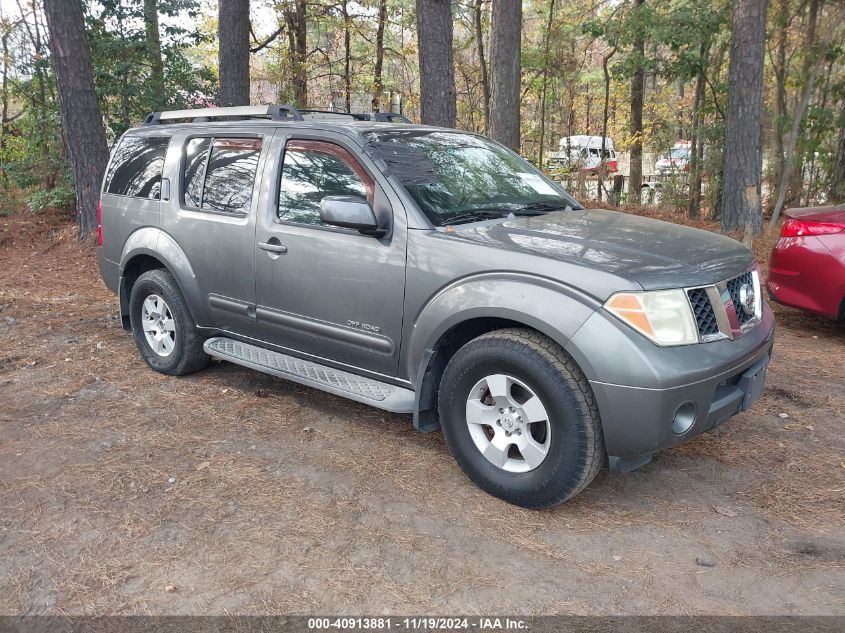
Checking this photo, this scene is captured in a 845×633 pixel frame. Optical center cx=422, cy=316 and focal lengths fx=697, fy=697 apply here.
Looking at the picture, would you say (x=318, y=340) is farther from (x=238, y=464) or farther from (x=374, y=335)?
(x=238, y=464)

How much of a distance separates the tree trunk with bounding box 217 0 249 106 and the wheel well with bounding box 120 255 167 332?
5.90 m

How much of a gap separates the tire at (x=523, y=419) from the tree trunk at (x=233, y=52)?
8.60 metres

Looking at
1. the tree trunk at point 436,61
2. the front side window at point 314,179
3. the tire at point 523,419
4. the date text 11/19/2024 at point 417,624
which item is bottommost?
the date text 11/19/2024 at point 417,624

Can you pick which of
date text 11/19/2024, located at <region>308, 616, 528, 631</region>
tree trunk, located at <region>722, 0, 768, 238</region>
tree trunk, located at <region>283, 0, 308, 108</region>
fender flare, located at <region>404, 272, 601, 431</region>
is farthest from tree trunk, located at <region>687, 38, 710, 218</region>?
date text 11/19/2024, located at <region>308, 616, 528, 631</region>

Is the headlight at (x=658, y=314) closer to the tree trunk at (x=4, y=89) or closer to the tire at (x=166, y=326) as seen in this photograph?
the tire at (x=166, y=326)

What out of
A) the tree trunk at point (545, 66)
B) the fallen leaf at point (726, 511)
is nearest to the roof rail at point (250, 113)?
the fallen leaf at point (726, 511)

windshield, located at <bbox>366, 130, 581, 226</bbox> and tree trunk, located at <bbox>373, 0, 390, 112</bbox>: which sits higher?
tree trunk, located at <bbox>373, 0, 390, 112</bbox>

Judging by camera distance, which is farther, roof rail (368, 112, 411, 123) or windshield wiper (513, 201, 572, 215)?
roof rail (368, 112, 411, 123)

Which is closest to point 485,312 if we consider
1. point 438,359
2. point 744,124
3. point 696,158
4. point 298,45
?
point 438,359

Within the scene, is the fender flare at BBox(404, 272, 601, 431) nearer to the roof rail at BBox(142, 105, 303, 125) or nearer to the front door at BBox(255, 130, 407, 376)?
the front door at BBox(255, 130, 407, 376)

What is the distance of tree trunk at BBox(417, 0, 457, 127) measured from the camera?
788 centimetres

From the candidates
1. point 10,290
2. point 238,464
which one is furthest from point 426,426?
point 10,290

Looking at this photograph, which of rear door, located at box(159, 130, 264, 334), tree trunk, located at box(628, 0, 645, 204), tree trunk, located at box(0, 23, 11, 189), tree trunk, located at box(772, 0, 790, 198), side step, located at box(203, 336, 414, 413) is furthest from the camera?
tree trunk, located at box(628, 0, 645, 204)

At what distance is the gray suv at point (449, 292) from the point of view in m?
3.15
